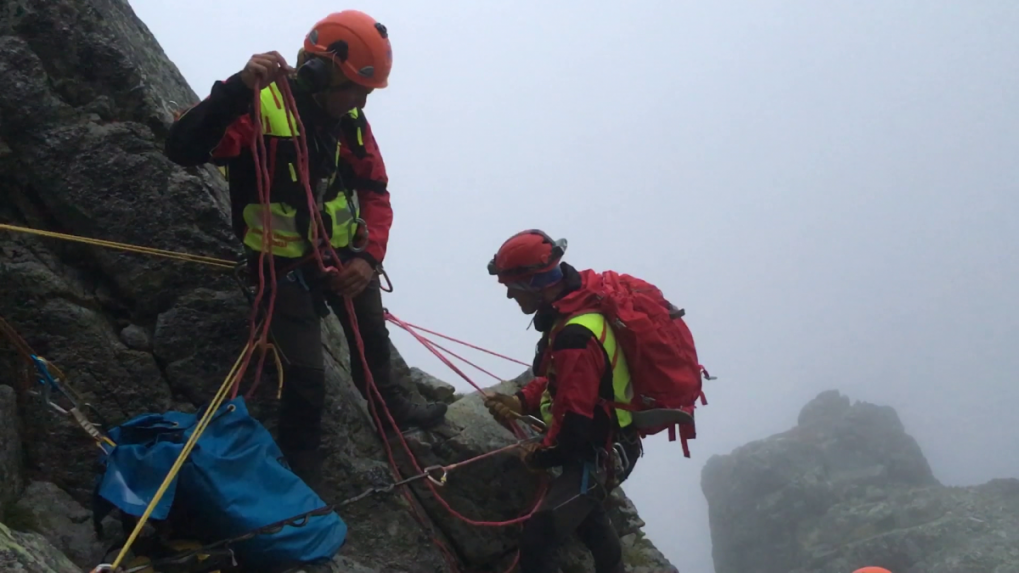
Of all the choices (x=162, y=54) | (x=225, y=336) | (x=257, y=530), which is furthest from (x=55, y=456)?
(x=162, y=54)

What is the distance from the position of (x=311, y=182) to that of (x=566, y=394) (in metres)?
2.09

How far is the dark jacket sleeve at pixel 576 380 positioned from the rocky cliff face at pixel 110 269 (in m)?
1.41

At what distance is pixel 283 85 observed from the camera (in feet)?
13.4

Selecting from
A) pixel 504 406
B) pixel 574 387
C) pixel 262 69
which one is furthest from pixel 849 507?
pixel 262 69

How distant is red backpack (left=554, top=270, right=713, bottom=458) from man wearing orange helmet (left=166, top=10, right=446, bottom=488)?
152 cm

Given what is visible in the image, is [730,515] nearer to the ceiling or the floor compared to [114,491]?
nearer to the floor

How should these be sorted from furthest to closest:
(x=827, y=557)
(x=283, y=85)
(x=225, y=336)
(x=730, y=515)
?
Result: 1. (x=730, y=515)
2. (x=827, y=557)
3. (x=225, y=336)
4. (x=283, y=85)

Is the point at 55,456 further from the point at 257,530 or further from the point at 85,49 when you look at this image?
the point at 85,49

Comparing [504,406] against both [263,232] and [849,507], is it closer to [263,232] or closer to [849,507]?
[263,232]

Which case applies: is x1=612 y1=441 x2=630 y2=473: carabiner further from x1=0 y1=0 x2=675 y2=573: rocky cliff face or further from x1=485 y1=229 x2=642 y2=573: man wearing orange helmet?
x1=0 y1=0 x2=675 y2=573: rocky cliff face

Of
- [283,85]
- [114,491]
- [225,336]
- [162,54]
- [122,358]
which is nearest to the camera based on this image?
[114,491]

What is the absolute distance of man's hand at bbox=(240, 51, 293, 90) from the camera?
3.91 metres

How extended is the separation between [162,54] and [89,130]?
1.20 m

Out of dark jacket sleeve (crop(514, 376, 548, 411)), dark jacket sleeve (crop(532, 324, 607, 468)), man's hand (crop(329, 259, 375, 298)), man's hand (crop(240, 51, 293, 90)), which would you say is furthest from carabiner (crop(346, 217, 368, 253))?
dark jacket sleeve (crop(514, 376, 548, 411))
